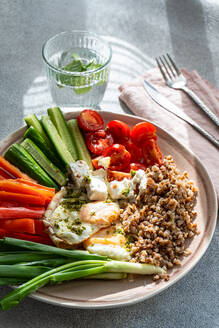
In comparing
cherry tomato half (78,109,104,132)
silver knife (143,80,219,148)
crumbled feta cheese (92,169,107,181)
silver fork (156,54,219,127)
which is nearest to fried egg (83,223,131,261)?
crumbled feta cheese (92,169,107,181)

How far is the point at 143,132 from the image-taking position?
342 cm

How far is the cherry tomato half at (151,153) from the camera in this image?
11.1ft

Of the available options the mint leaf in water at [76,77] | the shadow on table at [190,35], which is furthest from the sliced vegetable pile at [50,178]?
the shadow on table at [190,35]

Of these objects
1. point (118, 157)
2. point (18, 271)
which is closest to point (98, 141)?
point (118, 157)

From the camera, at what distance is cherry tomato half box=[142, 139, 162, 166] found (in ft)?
11.1

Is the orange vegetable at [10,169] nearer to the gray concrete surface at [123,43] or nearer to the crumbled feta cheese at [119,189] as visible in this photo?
the crumbled feta cheese at [119,189]

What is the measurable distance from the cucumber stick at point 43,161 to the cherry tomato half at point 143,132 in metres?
0.71

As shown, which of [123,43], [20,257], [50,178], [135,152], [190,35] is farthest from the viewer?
[190,35]

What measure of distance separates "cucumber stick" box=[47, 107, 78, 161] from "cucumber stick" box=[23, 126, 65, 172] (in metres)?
0.15

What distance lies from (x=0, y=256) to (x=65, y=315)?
59 centimetres

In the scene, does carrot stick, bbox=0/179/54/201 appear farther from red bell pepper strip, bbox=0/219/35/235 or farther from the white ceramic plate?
the white ceramic plate

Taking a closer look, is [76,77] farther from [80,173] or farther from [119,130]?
[80,173]

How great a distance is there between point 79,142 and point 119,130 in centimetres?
36

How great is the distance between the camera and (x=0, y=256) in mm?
2566
